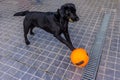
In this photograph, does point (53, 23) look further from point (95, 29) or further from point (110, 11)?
point (110, 11)

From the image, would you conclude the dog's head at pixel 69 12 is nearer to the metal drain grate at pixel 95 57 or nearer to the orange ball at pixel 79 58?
the orange ball at pixel 79 58

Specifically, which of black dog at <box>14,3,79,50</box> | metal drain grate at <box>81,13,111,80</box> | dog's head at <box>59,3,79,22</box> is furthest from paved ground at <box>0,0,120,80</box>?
dog's head at <box>59,3,79,22</box>

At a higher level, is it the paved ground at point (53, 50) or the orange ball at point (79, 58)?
the orange ball at point (79, 58)

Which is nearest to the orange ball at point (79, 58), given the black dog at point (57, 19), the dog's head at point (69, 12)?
the black dog at point (57, 19)

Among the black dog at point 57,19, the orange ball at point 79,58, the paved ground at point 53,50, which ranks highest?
the black dog at point 57,19

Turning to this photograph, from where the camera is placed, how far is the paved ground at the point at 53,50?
2289mm

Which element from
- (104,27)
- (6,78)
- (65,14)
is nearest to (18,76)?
(6,78)

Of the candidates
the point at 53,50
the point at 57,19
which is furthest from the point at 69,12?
the point at 53,50

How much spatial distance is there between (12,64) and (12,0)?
3387 millimetres

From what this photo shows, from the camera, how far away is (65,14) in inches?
84.7

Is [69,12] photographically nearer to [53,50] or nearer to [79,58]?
[79,58]

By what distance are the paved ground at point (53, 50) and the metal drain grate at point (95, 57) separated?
0.22 feet

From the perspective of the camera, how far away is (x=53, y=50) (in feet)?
9.08

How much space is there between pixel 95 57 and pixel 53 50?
0.78 metres
